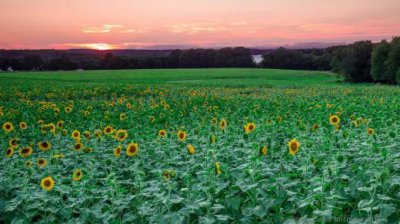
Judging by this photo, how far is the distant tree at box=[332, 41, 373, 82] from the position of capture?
60125 millimetres

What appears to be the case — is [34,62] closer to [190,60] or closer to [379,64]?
[190,60]

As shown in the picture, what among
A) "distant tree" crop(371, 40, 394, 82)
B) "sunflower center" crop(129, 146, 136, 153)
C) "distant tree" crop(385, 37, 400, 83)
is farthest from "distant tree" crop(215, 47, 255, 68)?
"sunflower center" crop(129, 146, 136, 153)

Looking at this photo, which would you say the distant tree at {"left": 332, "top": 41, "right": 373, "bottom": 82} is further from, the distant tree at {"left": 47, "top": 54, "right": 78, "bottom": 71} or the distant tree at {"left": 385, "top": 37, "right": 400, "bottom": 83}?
the distant tree at {"left": 47, "top": 54, "right": 78, "bottom": 71}

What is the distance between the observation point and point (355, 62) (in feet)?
198

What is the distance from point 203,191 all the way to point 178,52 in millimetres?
93625

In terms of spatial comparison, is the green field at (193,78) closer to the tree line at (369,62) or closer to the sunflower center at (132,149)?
the tree line at (369,62)

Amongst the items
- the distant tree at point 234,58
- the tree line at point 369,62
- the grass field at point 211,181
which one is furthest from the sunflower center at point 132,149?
the distant tree at point 234,58

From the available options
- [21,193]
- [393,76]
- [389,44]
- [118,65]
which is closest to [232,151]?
[21,193]

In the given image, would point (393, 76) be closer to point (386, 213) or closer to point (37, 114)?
point (37, 114)

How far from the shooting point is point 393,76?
54438mm

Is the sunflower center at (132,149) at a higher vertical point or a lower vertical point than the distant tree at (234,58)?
higher

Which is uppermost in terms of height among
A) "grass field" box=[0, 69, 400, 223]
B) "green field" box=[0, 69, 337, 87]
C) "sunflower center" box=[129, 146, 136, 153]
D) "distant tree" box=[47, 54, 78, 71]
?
"sunflower center" box=[129, 146, 136, 153]

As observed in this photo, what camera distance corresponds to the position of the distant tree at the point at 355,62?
60.1 meters

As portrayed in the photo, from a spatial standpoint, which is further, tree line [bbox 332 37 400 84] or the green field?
tree line [bbox 332 37 400 84]
